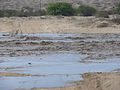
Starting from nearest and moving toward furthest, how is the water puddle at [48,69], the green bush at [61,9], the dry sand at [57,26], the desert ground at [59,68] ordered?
1. the desert ground at [59,68]
2. the water puddle at [48,69]
3. the dry sand at [57,26]
4. the green bush at [61,9]

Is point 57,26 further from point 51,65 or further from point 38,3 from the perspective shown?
point 38,3

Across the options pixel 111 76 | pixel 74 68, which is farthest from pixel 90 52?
pixel 111 76

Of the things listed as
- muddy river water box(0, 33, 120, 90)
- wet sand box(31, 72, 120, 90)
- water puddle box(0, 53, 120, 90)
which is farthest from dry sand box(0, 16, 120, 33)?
wet sand box(31, 72, 120, 90)

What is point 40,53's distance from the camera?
21891 mm

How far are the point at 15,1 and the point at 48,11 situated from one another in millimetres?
37498

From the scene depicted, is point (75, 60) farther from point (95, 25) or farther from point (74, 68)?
point (95, 25)

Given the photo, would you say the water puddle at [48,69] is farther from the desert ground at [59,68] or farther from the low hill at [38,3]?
the low hill at [38,3]

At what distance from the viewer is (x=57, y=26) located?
44281mm

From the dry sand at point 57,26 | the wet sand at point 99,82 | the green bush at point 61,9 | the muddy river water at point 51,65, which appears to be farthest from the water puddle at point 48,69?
the green bush at point 61,9

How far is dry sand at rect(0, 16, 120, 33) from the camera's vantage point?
41.0 metres

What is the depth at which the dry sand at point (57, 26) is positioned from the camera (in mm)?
40969

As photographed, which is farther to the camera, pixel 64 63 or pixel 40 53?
pixel 40 53

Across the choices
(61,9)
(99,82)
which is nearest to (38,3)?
(61,9)

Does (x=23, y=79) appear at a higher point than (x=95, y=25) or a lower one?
higher
